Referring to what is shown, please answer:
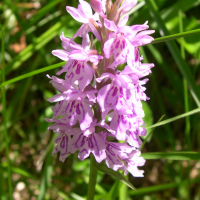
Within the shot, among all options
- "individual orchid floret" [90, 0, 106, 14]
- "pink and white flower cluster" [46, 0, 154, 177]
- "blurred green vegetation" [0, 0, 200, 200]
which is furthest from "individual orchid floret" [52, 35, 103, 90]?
"blurred green vegetation" [0, 0, 200, 200]

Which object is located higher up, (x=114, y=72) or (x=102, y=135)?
(x=114, y=72)

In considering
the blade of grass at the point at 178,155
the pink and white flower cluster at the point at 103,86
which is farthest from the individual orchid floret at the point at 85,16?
the blade of grass at the point at 178,155

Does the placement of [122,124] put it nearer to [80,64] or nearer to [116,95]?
[116,95]

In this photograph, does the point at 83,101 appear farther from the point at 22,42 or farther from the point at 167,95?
the point at 22,42

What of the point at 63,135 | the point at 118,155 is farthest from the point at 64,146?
the point at 118,155

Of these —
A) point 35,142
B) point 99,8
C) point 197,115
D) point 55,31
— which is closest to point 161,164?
point 197,115

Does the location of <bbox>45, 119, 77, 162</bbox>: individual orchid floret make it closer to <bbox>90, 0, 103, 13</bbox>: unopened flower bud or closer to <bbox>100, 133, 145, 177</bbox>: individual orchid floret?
<bbox>100, 133, 145, 177</bbox>: individual orchid floret

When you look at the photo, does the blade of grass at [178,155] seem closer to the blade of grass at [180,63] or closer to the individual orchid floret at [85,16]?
the blade of grass at [180,63]
